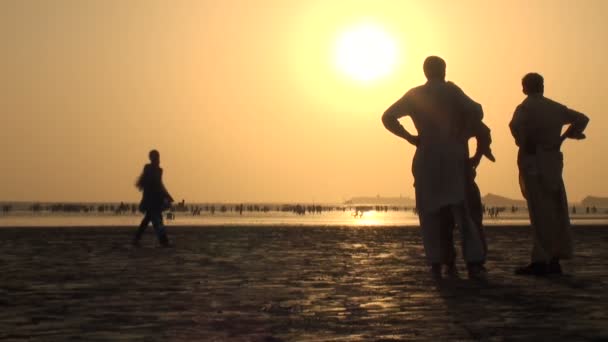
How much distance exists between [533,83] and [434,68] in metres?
1.56

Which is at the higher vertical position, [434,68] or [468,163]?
[434,68]

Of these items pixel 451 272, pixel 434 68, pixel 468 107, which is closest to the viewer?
pixel 468 107

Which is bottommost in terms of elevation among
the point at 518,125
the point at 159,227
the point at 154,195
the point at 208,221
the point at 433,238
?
the point at 433,238

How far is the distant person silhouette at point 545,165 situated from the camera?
36.5ft

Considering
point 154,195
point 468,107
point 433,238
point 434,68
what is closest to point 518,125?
point 468,107

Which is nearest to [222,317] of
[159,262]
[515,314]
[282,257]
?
[515,314]

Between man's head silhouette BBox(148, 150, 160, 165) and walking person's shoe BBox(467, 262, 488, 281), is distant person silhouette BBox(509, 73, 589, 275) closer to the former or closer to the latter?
walking person's shoe BBox(467, 262, 488, 281)

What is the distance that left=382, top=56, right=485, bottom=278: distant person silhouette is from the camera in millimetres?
10273

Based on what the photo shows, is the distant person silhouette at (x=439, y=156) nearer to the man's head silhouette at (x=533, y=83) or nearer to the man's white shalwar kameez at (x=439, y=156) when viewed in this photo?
the man's white shalwar kameez at (x=439, y=156)

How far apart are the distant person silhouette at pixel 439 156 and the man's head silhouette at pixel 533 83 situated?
4.71 ft

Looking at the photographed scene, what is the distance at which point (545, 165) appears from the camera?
11234 millimetres

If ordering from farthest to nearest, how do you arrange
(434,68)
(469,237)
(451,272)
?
(434,68), (451,272), (469,237)

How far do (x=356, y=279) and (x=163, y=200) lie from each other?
10.5 m

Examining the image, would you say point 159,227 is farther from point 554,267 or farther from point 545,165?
point 554,267
